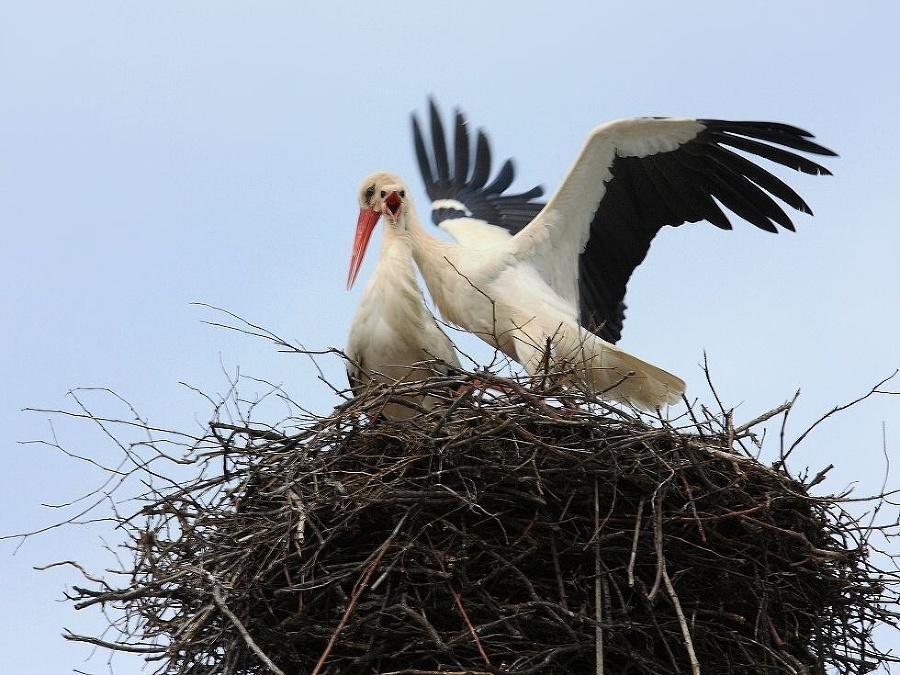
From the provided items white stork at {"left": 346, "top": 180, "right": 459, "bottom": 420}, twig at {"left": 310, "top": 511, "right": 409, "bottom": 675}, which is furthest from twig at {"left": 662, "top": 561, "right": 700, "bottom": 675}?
white stork at {"left": 346, "top": 180, "right": 459, "bottom": 420}

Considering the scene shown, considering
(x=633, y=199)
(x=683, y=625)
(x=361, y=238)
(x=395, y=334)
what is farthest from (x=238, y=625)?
(x=633, y=199)

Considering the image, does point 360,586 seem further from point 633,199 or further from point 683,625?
point 633,199

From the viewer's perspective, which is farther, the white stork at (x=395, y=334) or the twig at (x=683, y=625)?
the white stork at (x=395, y=334)

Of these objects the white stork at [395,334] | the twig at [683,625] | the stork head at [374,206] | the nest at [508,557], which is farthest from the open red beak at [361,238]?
the twig at [683,625]

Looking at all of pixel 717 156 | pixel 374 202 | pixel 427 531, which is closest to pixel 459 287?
pixel 374 202

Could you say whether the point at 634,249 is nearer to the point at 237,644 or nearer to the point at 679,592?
the point at 679,592

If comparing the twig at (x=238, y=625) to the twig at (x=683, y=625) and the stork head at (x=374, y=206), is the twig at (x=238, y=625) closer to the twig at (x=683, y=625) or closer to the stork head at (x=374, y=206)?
the twig at (x=683, y=625)

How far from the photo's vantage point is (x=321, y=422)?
182 inches

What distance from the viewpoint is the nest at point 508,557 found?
4.15 metres

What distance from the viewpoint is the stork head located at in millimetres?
6000

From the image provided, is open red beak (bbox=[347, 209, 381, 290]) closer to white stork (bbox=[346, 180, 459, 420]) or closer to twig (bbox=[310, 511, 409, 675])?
white stork (bbox=[346, 180, 459, 420])

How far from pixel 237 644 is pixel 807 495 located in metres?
1.97

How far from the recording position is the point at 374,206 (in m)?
6.02

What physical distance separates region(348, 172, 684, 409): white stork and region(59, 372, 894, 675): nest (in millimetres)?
1002
